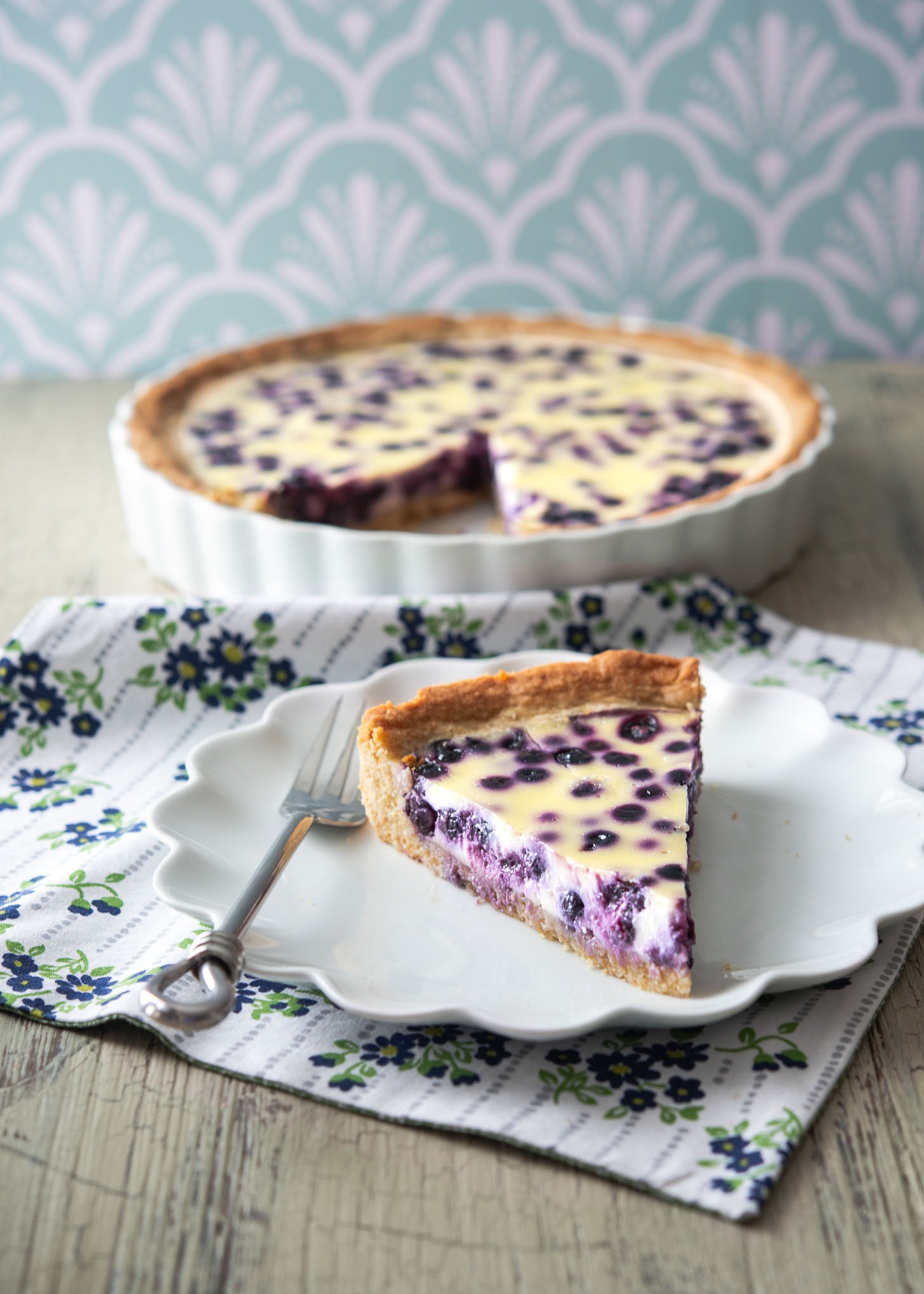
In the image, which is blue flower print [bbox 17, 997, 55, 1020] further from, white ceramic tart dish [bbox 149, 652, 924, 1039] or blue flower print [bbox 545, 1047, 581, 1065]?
blue flower print [bbox 545, 1047, 581, 1065]

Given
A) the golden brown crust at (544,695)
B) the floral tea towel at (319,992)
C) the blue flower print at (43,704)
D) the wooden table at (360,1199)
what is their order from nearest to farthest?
the wooden table at (360,1199) → the floral tea towel at (319,992) → the golden brown crust at (544,695) → the blue flower print at (43,704)

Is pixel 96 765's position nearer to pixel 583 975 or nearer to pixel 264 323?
pixel 583 975

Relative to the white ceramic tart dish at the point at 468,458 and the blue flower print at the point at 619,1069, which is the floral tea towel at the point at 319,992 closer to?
the blue flower print at the point at 619,1069

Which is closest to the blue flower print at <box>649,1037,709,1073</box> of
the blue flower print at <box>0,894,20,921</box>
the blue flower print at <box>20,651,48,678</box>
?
the blue flower print at <box>0,894,20,921</box>

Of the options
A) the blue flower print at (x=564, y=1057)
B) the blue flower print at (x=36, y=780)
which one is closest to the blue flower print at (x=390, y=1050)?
the blue flower print at (x=564, y=1057)

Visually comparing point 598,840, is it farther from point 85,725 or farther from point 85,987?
point 85,725

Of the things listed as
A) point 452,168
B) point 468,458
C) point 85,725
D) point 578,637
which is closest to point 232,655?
point 85,725

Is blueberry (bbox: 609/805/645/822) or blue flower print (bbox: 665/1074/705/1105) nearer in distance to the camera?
blue flower print (bbox: 665/1074/705/1105)
